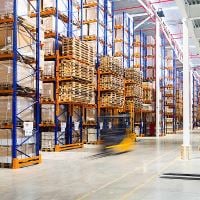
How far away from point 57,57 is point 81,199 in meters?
10.0

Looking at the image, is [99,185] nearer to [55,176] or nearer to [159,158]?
[55,176]

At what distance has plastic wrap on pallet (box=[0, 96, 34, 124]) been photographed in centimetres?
1087

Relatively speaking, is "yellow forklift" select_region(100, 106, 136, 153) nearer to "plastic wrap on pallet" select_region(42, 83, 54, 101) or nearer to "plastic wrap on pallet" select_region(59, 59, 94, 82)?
"plastic wrap on pallet" select_region(59, 59, 94, 82)

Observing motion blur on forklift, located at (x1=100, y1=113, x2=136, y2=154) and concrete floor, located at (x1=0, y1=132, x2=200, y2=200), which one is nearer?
concrete floor, located at (x1=0, y1=132, x2=200, y2=200)

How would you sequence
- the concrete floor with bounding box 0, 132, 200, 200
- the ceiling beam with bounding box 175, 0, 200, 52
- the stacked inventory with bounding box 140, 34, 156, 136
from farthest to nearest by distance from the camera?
the stacked inventory with bounding box 140, 34, 156, 136, the ceiling beam with bounding box 175, 0, 200, 52, the concrete floor with bounding box 0, 132, 200, 200

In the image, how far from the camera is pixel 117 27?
2494cm

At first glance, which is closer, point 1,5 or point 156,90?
point 1,5

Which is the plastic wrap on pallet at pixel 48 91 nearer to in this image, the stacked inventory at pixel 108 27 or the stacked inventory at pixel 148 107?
the stacked inventory at pixel 108 27

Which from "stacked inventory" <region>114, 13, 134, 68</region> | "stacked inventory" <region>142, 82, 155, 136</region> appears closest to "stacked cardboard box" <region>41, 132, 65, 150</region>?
"stacked inventory" <region>114, 13, 134, 68</region>

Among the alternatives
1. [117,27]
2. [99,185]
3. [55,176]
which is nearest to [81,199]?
[99,185]

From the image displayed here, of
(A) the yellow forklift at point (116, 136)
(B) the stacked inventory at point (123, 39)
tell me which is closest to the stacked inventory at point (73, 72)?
(A) the yellow forklift at point (116, 136)

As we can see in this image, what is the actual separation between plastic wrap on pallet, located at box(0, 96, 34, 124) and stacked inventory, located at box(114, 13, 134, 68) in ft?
46.0

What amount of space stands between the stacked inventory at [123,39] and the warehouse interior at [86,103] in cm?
7

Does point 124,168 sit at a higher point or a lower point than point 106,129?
lower
